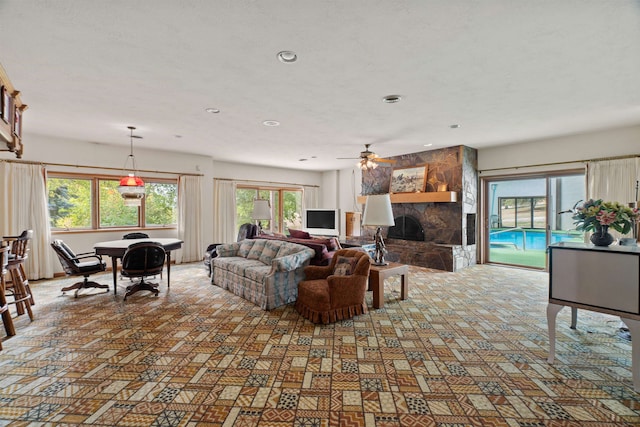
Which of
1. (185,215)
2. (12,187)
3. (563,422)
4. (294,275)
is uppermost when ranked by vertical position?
(12,187)

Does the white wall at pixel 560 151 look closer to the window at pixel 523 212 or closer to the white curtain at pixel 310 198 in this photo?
the window at pixel 523 212

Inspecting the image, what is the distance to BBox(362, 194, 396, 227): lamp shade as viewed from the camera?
399cm

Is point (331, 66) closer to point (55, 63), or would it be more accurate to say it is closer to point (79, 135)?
point (55, 63)

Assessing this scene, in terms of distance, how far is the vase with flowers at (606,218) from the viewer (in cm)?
234

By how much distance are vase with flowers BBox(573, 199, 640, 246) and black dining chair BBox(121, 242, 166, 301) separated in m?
5.07

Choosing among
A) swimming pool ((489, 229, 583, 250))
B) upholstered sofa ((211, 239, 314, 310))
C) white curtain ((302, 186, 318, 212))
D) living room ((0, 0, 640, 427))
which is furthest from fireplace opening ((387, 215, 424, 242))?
upholstered sofa ((211, 239, 314, 310))

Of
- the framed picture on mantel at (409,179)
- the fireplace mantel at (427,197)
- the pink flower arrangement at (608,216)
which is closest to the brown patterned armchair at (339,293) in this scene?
the pink flower arrangement at (608,216)

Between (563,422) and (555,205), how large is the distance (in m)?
5.51

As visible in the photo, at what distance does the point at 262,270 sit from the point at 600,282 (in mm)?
3497

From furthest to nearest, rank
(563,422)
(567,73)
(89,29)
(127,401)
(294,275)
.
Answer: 1. (294,275)
2. (567,73)
3. (89,29)
4. (127,401)
5. (563,422)

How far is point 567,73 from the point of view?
9.57ft

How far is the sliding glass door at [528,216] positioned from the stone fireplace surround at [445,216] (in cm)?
46

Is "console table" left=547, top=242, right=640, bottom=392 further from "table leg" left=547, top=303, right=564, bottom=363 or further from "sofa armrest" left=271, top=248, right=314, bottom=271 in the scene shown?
"sofa armrest" left=271, top=248, right=314, bottom=271

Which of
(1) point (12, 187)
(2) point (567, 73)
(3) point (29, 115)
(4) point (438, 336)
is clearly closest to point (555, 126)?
(2) point (567, 73)
